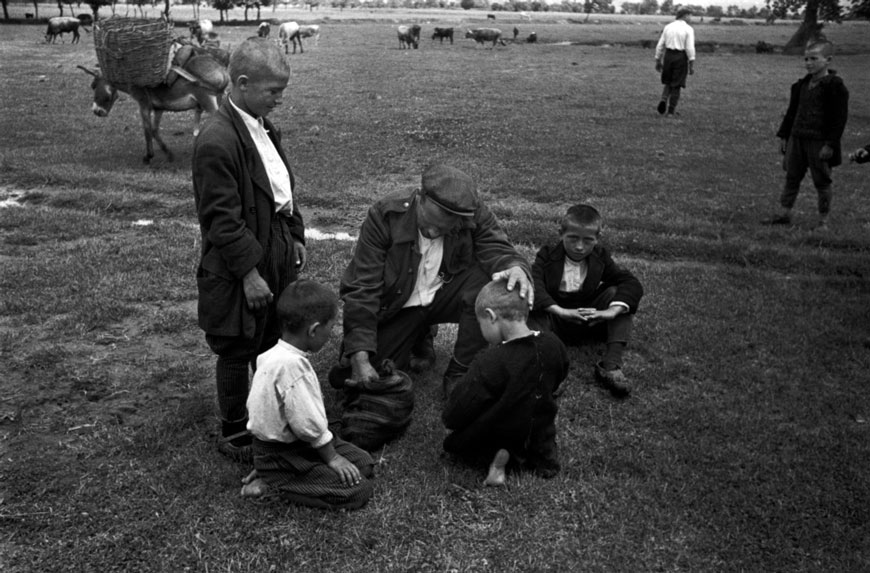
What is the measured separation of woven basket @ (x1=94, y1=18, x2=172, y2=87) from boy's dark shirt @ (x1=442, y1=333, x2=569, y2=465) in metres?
7.39

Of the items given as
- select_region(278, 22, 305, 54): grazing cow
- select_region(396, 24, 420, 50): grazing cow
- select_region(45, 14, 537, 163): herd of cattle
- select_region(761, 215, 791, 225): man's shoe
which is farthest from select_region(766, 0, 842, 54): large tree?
select_region(45, 14, 537, 163): herd of cattle

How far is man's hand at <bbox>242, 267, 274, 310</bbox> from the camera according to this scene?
360 cm

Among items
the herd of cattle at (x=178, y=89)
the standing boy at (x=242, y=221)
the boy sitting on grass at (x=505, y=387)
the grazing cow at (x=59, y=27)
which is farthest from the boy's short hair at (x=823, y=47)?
the grazing cow at (x=59, y=27)

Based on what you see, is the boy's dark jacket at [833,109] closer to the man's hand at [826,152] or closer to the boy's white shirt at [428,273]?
the man's hand at [826,152]

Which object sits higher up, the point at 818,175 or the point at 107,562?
the point at 818,175

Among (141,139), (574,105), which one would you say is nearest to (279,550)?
(141,139)

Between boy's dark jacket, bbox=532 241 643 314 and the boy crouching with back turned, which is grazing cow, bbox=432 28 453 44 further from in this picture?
the boy crouching with back turned

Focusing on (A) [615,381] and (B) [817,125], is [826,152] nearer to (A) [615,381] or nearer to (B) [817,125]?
(B) [817,125]

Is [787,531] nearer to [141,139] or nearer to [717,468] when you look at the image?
[717,468]

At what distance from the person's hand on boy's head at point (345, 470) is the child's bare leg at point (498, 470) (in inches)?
26.8

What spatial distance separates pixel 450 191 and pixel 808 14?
132ft

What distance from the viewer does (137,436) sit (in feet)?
13.5

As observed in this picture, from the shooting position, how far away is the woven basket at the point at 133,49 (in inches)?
354

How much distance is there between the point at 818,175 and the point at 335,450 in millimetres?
6735
